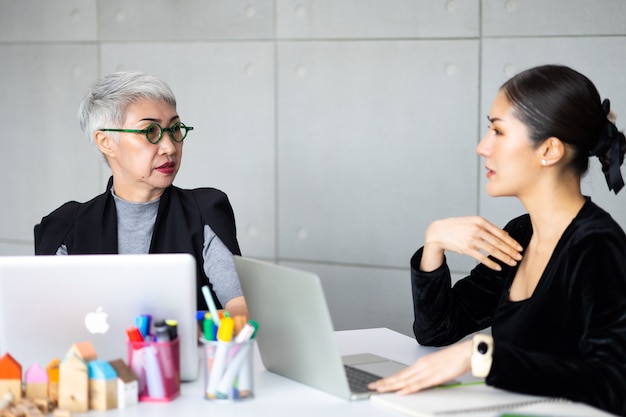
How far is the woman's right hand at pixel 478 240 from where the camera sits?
2.37m

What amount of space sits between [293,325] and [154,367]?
33cm

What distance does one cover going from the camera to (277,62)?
462cm

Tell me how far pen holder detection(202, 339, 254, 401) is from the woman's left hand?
288 millimetres

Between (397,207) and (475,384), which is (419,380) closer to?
(475,384)

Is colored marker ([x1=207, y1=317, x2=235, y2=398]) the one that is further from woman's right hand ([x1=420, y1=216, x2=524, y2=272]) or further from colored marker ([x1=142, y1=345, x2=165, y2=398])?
woman's right hand ([x1=420, y1=216, x2=524, y2=272])

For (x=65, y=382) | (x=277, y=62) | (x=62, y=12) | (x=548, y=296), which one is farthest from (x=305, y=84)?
(x=65, y=382)

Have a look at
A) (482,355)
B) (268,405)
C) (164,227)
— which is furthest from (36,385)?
(164,227)

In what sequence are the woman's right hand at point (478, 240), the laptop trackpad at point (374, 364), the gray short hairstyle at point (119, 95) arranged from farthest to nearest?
the gray short hairstyle at point (119, 95) → the woman's right hand at point (478, 240) → the laptop trackpad at point (374, 364)

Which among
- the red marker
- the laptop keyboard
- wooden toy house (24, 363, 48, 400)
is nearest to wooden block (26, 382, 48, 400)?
wooden toy house (24, 363, 48, 400)

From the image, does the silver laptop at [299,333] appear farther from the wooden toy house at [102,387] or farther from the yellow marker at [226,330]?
the wooden toy house at [102,387]

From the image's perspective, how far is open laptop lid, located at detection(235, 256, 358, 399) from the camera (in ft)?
6.20

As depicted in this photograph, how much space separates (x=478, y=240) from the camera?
93.7 inches

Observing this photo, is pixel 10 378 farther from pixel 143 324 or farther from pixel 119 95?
pixel 119 95

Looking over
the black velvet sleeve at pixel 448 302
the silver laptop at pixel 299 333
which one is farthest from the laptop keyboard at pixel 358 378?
the black velvet sleeve at pixel 448 302
